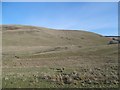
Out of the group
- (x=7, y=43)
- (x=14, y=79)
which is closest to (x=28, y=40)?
(x=7, y=43)

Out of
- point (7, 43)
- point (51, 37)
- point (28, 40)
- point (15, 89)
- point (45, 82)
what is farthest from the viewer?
point (51, 37)

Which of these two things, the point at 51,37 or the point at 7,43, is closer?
the point at 7,43

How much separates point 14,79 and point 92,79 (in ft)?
19.7

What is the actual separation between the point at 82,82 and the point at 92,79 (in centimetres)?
109

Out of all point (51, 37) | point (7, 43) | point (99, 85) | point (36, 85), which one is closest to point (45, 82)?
point (36, 85)

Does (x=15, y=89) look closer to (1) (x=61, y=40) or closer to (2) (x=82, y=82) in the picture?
(2) (x=82, y=82)

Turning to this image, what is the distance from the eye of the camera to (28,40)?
123 meters

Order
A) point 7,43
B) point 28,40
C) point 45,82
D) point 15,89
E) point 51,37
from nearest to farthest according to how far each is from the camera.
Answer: point 15,89
point 45,82
point 7,43
point 28,40
point 51,37

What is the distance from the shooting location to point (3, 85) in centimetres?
2058

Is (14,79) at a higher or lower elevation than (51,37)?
lower

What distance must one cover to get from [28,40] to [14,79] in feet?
333

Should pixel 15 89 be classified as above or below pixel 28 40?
below

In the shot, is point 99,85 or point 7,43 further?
point 7,43

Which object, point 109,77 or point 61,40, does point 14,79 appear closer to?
point 109,77
